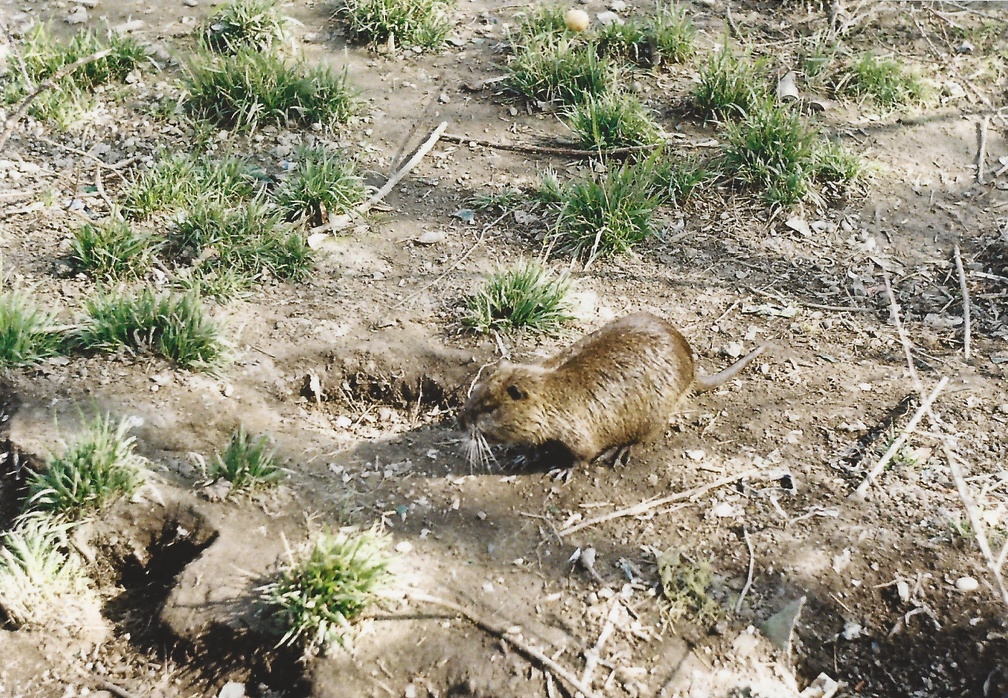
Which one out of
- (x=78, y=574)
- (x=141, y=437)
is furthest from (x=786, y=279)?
(x=78, y=574)

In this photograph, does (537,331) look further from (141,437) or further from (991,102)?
(991,102)

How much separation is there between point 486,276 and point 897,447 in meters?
2.21

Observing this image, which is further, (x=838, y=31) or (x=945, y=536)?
(x=838, y=31)

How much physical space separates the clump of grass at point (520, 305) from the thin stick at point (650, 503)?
1.20 metres

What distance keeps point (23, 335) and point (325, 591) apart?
1938mm

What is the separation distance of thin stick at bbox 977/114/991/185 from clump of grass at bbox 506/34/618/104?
7.92 feet

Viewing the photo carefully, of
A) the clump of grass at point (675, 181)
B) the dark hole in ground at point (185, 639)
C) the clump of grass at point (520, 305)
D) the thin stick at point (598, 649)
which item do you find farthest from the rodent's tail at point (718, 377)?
the dark hole in ground at point (185, 639)

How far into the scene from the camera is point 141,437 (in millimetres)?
3604

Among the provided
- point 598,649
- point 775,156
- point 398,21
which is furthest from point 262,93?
point 598,649

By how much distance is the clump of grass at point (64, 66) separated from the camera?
546cm

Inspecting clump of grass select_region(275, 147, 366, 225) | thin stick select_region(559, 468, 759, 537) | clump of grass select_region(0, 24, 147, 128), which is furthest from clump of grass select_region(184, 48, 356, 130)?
thin stick select_region(559, 468, 759, 537)

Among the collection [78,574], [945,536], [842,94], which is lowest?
[78,574]

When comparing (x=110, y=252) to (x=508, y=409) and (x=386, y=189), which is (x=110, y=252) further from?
(x=508, y=409)

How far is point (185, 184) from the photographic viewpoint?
16.2 ft
